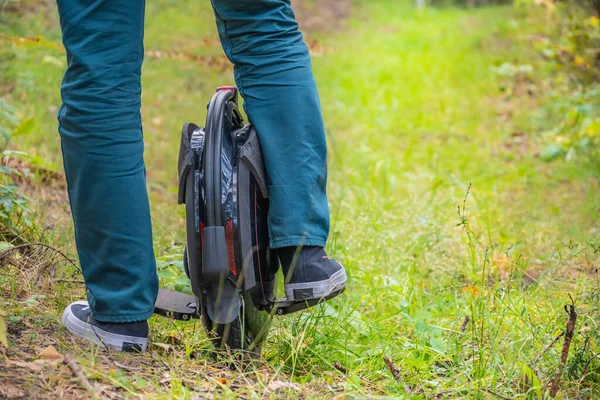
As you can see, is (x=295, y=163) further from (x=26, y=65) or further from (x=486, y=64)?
(x=486, y=64)

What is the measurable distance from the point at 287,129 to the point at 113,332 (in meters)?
0.69

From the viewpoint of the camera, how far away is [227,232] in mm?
1687

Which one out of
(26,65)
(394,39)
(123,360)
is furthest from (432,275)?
(394,39)

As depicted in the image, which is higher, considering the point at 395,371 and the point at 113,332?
the point at 113,332

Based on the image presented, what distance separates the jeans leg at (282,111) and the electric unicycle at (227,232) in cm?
5

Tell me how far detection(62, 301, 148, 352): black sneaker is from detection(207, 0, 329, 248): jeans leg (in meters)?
0.41

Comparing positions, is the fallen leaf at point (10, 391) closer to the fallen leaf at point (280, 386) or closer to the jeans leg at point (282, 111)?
the fallen leaf at point (280, 386)

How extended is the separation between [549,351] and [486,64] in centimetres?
637

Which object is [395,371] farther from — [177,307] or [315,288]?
[177,307]

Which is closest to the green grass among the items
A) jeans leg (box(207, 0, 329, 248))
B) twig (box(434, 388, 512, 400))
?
twig (box(434, 388, 512, 400))

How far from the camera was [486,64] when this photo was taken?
25.1 ft

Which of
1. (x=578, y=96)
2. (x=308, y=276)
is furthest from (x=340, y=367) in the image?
(x=578, y=96)

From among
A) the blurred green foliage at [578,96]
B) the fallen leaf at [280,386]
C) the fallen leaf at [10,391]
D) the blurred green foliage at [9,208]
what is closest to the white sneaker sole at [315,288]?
the fallen leaf at [280,386]

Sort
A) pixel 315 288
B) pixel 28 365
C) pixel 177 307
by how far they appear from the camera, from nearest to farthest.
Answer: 1. pixel 28 365
2. pixel 315 288
3. pixel 177 307
